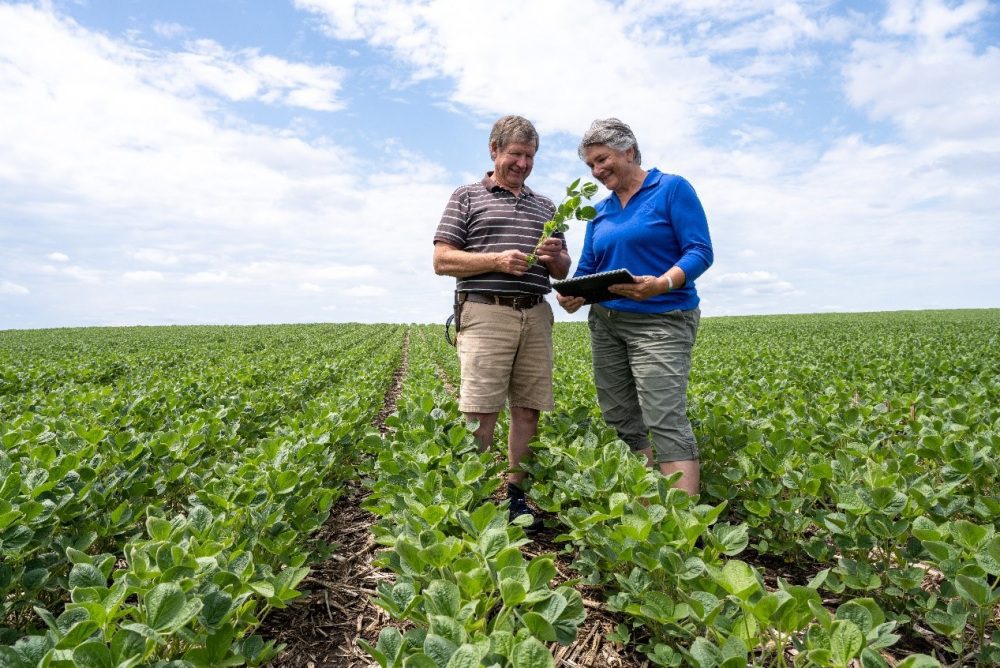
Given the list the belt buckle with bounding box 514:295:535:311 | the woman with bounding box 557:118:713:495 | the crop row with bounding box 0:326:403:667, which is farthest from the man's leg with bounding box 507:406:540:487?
the crop row with bounding box 0:326:403:667

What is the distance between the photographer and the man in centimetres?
329

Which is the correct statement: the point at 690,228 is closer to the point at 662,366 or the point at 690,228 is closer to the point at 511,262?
the point at 662,366

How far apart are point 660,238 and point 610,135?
63 cm

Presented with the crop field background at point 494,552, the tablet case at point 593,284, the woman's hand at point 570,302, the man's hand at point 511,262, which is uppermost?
the man's hand at point 511,262

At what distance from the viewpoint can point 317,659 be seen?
2.60m

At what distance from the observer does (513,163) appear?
10.7 ft

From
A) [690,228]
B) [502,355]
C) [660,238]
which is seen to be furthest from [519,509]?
[690,228]

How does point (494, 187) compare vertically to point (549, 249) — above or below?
above

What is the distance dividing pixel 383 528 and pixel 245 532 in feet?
2.06

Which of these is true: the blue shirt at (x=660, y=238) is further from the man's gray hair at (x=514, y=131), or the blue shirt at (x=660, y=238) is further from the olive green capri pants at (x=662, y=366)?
the man's gray hair at (x=514, y=131)

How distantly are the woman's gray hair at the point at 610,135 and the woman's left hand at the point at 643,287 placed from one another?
0.76m

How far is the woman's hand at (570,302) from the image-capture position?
3406 mm

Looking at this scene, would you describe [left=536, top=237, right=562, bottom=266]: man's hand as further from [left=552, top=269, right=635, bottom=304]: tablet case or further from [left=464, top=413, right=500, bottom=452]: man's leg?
[left=464, top=413, right=500, bottom=452]: man's leg

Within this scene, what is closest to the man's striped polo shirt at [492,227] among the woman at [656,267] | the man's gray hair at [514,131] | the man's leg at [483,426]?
the man's gray hair at [514,131]
